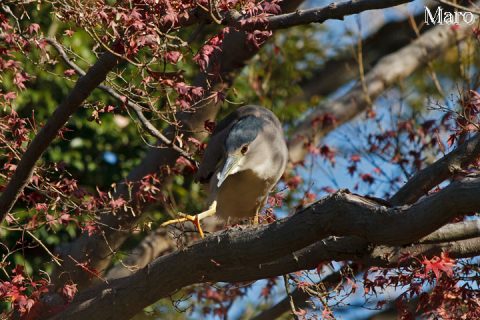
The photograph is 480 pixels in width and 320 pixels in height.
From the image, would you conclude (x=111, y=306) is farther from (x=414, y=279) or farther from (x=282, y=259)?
(x=414, y=279)

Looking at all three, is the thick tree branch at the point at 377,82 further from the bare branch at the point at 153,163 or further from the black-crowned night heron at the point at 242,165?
the black-crowned night heron at the point at 242,165

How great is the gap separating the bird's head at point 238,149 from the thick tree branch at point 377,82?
1966 mm

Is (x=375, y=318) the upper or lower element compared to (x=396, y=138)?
lower

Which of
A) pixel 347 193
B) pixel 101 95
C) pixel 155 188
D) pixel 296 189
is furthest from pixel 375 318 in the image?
pixel 347 193

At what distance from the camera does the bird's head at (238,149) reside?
4273 millimetres

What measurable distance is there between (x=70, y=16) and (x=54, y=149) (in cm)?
281

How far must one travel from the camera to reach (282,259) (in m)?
3.58

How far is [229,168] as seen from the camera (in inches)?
168

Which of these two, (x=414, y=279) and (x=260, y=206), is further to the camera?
(x=260, y=206)

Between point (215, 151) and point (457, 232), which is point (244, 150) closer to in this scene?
point (215, 151)

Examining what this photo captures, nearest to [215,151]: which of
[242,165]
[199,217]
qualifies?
[242,165]

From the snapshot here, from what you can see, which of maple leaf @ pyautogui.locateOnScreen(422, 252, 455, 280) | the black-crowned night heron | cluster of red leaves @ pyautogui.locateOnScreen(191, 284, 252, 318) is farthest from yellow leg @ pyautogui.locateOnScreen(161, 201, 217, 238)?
cluster of red leaves @ pyautogui.locateOnScreen(191, 284, 252, 318)

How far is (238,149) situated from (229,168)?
12 centimetres

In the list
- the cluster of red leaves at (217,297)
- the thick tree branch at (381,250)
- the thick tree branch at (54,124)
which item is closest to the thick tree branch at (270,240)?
the thick tree branch at (381,250)
